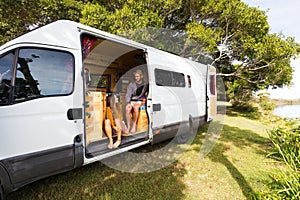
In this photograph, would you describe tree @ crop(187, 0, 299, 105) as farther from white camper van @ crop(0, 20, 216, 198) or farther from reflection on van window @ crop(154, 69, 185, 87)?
white camper van @ crop(0, 20, 216, 198)

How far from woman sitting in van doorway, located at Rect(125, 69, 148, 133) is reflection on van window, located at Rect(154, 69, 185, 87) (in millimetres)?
541

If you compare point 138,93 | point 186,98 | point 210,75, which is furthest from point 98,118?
point 210,75

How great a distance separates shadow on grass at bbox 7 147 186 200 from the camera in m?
2.83

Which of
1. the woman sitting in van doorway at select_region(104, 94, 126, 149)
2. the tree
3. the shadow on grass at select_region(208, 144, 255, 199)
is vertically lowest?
the shadow on grass at select_region(208, 144, 255, 199)

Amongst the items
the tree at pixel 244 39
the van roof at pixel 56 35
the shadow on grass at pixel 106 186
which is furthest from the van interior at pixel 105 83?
the tree at pixel 244 39

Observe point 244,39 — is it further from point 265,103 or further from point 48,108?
point 48,108

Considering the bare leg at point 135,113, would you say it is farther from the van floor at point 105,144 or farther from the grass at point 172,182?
the grass at point 172,182

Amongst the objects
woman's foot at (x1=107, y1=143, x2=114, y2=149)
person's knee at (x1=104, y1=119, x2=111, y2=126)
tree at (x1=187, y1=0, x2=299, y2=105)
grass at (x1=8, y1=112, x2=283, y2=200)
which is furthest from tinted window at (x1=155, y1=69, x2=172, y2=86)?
tree at (x1=187, y1=0, x2=299, y2=105)

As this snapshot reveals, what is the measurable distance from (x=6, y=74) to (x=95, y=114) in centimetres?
182

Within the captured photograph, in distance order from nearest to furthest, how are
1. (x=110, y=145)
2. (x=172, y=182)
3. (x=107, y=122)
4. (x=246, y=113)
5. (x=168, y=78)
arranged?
1. (x=172, y=182)
2. (x=110, y=145)
3. (x=107, y=122)
4. (x=168, y=78)
5. (x=246, y=113)

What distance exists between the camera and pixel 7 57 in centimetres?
229

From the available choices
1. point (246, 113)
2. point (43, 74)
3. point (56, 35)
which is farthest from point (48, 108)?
point (246, 113)

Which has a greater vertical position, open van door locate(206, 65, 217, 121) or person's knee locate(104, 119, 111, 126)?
open van door locate(206, 65, 217, 121)

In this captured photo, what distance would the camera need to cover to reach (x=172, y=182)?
10.9 ft
